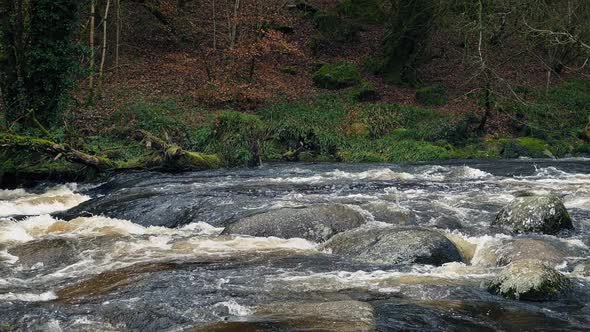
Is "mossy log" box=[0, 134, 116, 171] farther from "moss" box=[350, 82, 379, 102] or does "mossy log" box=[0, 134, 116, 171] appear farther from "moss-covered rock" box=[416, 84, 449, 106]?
"moss-covered rock" box=[416, 84, 449, 106]

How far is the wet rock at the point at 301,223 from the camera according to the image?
1057cm

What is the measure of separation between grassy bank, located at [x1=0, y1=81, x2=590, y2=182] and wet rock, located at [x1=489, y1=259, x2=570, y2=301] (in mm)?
12024

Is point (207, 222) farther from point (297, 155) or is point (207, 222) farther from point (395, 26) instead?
point (395, 26)

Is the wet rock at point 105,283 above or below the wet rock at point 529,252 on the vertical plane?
below

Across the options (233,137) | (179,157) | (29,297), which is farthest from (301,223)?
(233,137)

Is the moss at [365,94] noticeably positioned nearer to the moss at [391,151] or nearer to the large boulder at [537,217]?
the moss at [391,151]

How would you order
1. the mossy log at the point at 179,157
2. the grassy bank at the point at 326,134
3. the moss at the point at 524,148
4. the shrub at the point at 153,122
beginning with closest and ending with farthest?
the mossy log at the point at 179,157 → the grassy bank at the point at 326,134 → the shrub at the point at 153,122 → the moss at the point at 524,148

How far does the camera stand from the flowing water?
663 cm

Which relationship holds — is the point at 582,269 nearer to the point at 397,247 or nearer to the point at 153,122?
the point at 397,247

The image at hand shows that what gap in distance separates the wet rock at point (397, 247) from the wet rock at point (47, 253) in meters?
3.99

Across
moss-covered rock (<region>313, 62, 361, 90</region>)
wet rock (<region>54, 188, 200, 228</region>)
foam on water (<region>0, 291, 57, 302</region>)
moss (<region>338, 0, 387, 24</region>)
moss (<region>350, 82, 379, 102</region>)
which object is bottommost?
wet rock (<region>54, 188, 200, 228</region>)

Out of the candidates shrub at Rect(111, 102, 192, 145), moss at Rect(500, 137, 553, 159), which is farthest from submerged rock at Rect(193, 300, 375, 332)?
moss at Rect(500, 137, 553, 159)

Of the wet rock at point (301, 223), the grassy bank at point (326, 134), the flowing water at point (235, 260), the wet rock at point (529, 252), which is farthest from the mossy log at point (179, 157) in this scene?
the wet rock at point (529, 252)

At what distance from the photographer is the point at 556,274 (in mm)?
7609
